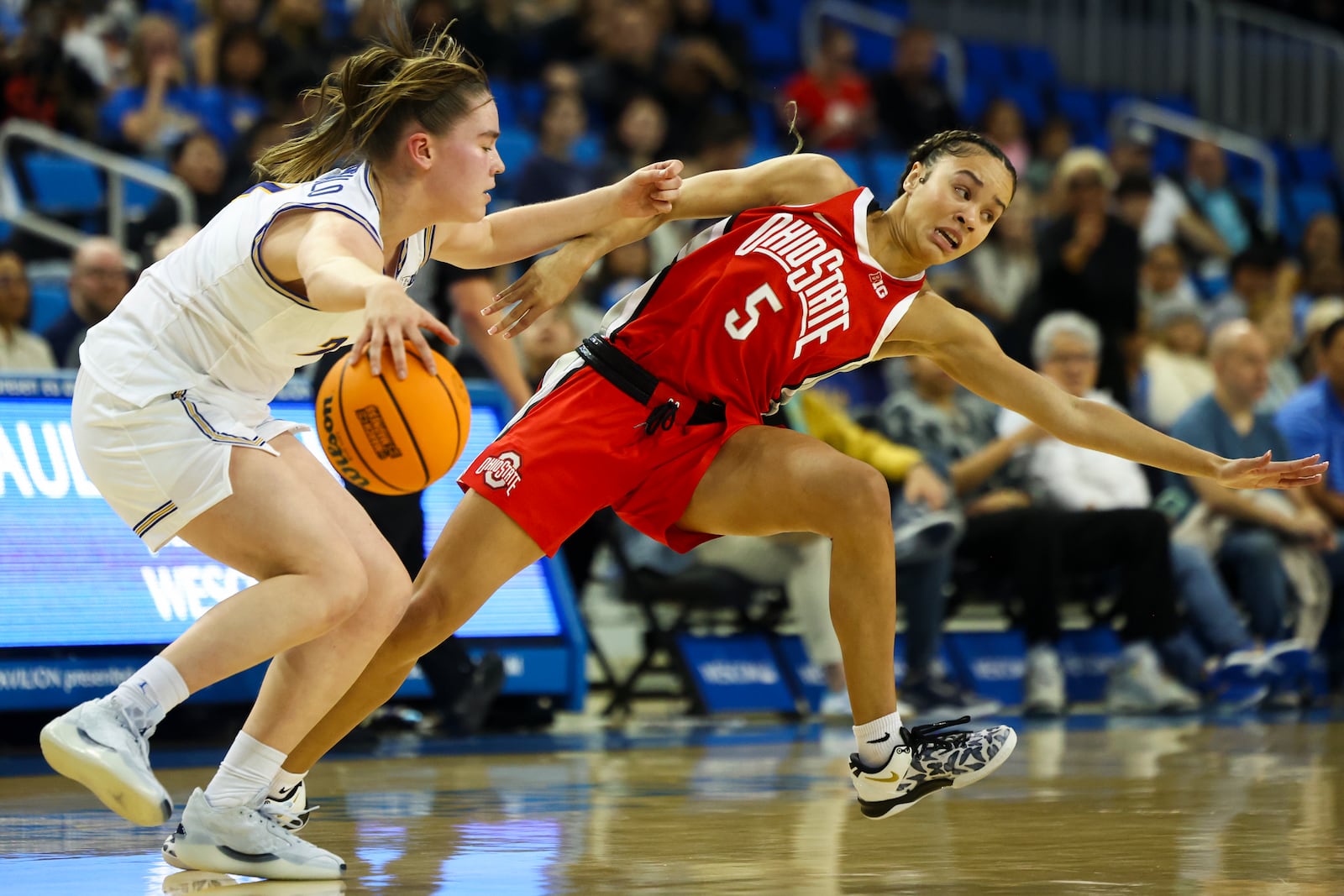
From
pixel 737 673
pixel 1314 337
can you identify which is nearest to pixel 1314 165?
pixel 1314 337

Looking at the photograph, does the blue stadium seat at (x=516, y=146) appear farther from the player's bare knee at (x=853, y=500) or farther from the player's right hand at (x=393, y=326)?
the player's right hand at (x=393, y=326)

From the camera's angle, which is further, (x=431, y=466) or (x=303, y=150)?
(x=303, y=150)

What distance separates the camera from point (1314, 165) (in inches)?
672

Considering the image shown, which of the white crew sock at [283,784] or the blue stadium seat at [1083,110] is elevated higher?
the blue stadium seat at [1083,110]

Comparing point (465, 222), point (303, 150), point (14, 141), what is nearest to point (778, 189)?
point (465, 222)

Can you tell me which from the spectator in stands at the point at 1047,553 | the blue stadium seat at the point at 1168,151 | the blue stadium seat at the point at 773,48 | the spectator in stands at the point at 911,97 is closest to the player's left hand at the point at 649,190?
the spectator in stands at the point at 1047,553

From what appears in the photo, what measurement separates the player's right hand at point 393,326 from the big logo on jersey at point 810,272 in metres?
1.50

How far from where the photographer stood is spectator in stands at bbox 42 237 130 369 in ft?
24.9

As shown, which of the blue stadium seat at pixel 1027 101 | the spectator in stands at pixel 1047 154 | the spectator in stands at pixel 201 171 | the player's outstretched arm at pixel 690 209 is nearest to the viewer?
the player's outstretched arm at pixel 690 209

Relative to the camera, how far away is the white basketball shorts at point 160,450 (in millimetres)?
3809

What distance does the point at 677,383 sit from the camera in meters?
4.66

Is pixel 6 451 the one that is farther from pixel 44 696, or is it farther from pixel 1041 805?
pixel 1041 805

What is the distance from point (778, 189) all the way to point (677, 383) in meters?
0.64

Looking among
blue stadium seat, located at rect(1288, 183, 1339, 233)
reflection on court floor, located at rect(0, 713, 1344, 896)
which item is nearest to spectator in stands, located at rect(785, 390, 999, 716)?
reflection on court floor, located at rect(0, 713, 1344, 896)
